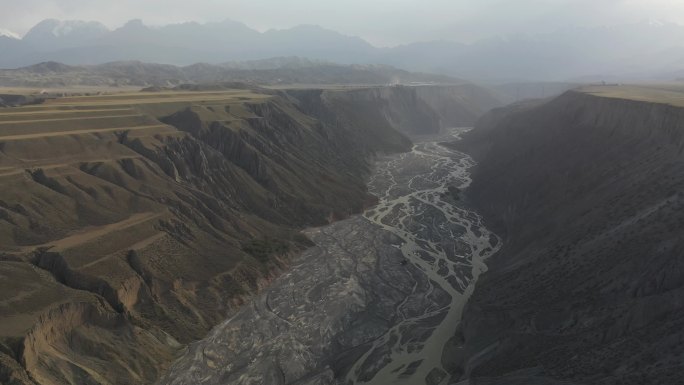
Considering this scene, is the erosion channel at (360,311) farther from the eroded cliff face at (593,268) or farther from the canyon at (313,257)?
the eroded cliff face at (593,268)

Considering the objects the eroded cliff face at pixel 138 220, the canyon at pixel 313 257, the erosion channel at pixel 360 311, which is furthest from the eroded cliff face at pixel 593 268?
the eroded cliff face at pixel 138 220

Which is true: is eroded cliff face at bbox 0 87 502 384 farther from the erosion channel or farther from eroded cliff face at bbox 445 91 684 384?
eroded cliff face at bbox 445 91 684 384

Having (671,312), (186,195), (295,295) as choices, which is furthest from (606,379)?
(186,195)

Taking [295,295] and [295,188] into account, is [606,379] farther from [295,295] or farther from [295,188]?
[295,188]

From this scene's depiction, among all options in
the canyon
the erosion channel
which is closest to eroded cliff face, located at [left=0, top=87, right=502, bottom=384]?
the canyon

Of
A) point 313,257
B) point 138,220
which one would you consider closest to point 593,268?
point 313,257
